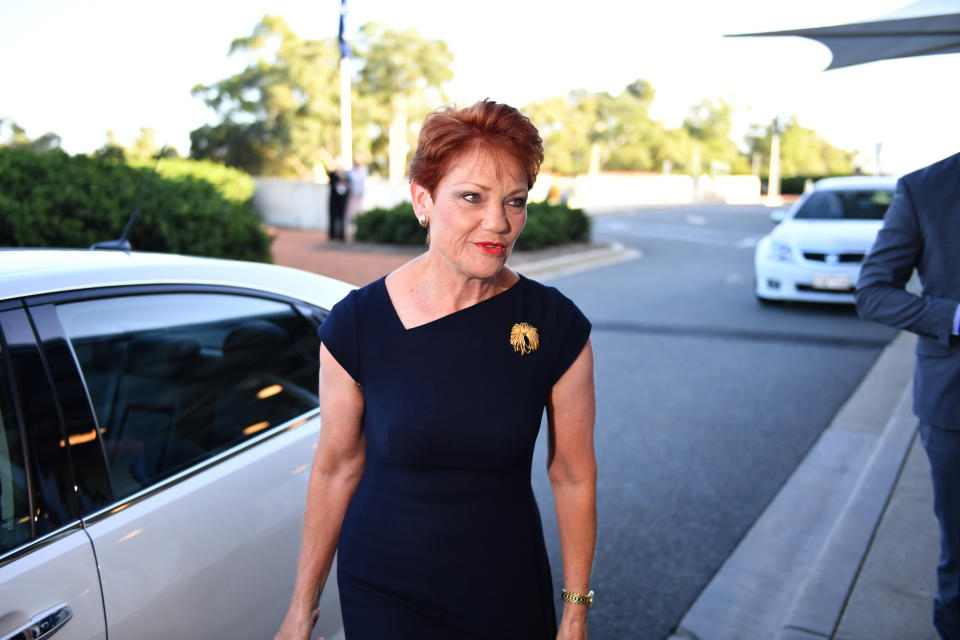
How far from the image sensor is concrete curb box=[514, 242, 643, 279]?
1564 centimetres

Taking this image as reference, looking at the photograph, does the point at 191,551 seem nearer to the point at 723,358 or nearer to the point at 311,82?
the point at 723,358

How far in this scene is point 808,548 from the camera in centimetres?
439

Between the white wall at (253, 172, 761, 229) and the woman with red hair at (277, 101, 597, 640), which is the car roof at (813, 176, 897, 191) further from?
the woman with red hair at (277, 101, 597, 640)

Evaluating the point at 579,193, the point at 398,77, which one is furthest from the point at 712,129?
the point at 398,77

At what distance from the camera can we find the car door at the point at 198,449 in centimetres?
204

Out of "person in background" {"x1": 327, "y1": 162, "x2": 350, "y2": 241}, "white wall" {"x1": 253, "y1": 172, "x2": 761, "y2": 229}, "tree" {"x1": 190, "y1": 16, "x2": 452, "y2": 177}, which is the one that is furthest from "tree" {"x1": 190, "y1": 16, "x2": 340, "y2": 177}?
"person in background" {"x1": 327, "y1": 162, "x2": 350, "y2": 241}

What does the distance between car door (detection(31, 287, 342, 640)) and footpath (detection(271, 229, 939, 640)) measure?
1956mm

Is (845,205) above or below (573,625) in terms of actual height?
above

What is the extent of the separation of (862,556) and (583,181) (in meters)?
49.0

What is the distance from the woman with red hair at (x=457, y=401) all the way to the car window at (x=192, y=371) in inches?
29.4

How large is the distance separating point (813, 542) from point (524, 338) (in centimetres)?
322

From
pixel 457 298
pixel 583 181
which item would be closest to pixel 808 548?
pixel 457 298

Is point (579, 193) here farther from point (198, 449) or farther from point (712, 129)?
point (198, 449)

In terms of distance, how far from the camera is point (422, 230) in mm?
18484
